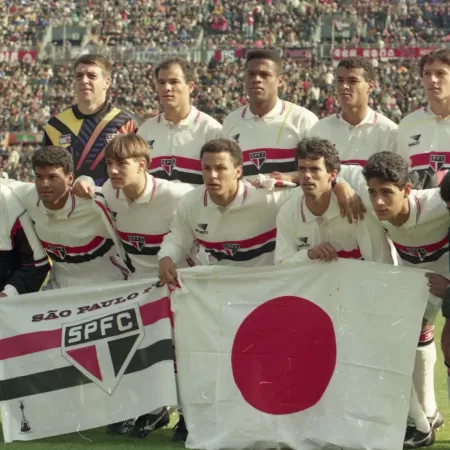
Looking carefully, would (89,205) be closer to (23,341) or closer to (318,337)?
(23,341)

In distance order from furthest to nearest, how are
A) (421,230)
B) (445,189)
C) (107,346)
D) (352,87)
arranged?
(352,87) → (107,346) → (421,230) → (445,189)

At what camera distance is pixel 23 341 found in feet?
19.8

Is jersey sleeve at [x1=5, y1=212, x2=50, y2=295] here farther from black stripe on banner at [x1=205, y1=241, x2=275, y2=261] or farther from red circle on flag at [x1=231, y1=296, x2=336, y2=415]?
red circle on flag at [x1=231, y1=296, x2=336, y2=415]

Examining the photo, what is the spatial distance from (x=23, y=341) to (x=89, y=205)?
96cm

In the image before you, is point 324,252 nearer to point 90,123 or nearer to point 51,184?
point 51,184

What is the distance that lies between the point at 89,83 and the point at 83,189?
1070mm

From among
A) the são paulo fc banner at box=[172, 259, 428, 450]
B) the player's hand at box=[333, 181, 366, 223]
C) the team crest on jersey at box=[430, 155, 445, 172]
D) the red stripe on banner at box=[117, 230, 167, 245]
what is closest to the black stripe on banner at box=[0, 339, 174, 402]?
the são paulo fc banner at box=[172, 259, 428, 450]

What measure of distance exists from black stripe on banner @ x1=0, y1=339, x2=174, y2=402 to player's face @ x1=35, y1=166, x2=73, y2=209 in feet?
3.50

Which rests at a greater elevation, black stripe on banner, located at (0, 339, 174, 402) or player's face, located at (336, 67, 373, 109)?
player's face, located at (336, 67, 373, 109)

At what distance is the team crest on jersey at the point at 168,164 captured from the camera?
22.4 feet

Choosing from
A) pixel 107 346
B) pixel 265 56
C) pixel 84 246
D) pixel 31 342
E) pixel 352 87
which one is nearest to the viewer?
pixel 107 346

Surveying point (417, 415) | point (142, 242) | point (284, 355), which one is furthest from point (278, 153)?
point (417, 415)

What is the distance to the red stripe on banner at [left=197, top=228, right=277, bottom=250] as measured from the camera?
604 cm

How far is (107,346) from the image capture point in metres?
5.91
